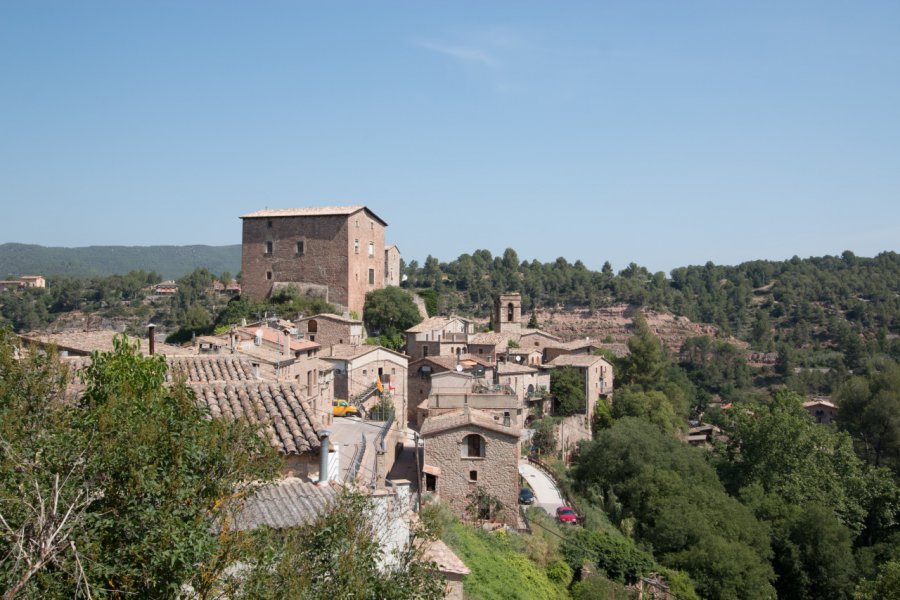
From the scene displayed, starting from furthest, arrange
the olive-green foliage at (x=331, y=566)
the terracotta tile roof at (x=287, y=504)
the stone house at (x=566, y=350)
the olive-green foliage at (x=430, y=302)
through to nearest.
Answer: the olive-green foliage at (x=430, y=302) < the stone house at (x=566, y=350) < the terracotta tile roof at (x=287, y=504) < the olive-green foliage at (x=331, y=566)

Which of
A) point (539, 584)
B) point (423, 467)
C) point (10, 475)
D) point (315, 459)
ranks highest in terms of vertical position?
point (10, 475)

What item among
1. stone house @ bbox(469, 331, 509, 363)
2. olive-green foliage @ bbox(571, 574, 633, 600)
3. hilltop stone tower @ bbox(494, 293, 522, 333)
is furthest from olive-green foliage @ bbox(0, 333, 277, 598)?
hilltop stone tower @ bbox(494, 293, 522, 333)

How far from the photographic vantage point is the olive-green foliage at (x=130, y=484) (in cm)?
423

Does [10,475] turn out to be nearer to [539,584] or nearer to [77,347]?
[539,584]

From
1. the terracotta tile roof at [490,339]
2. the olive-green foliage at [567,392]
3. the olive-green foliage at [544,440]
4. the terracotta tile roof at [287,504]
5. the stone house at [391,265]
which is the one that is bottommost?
the olive-green foliage at [544,440]

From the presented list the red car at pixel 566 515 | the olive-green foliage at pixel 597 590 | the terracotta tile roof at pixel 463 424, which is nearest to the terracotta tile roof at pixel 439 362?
the red car at pixel 566 515

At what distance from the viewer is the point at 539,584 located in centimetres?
1647

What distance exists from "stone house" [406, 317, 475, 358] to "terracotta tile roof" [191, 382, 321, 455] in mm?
31936

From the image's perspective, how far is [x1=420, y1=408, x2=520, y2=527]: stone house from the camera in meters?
21.0

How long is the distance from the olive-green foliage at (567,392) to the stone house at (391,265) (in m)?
16.0

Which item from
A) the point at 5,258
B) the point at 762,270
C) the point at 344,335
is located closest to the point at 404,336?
the point at 344,335

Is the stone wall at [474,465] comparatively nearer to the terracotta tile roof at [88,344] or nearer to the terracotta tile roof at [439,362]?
the terracotta tile roof at [88,344]

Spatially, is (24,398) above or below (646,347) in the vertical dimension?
above

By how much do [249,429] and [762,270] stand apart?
12820 cm
